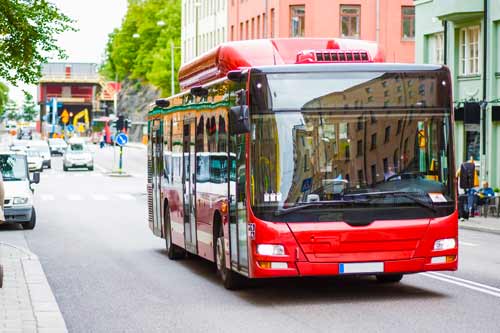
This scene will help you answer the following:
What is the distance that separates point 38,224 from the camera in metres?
33.8

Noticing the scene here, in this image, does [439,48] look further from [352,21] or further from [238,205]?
[238,205]

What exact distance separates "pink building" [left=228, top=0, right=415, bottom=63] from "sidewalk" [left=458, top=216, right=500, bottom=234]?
4142 cm

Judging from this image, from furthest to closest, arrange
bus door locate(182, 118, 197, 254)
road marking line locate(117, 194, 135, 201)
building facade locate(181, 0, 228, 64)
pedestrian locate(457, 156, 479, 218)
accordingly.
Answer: building facade locate(181, 0, 228, 64), road marking line locate(117, 194, 135, 201), pedestrian locate(457, 156, 479, 218), bus door locate(182, 118, 197, 254)

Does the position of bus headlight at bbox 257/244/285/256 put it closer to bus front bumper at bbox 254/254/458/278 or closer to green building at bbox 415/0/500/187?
bus front bumper at bbox 254/254/458/278

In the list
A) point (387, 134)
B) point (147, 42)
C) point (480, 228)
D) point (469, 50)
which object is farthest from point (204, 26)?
point (387, 134)

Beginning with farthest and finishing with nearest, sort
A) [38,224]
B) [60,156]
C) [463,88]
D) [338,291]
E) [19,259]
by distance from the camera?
[60,156] < [463,88] < [38,224] < [19,259] < [338,291]

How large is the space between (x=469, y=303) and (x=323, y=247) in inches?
63.5

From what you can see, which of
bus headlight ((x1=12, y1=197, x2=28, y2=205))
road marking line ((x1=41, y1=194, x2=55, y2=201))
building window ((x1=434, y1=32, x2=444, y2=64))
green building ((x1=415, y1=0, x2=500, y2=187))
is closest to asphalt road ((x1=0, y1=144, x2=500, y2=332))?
bus headlight ((x1=12, y1=197, x2=28, y2=205))

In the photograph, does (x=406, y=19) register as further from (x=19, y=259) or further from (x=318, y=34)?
(x=19, y=259)

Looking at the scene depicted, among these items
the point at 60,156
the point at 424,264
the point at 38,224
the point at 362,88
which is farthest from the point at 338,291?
the point at 60,156

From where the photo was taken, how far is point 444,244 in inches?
572

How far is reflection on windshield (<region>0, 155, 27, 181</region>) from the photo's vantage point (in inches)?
1227

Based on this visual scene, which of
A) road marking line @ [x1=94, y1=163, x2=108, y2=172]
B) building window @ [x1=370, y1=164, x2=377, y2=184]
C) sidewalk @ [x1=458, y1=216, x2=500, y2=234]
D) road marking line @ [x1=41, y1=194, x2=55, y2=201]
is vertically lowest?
road marking line @ [x1=94, y1=163, x2=108, y2=172]

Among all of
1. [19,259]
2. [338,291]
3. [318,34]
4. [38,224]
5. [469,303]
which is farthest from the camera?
[318,34]
